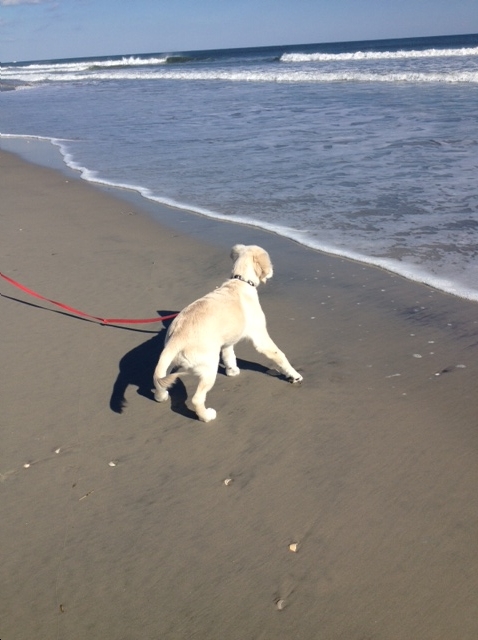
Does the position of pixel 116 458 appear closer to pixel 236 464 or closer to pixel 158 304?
pixel 236 464

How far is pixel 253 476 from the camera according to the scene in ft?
11.5

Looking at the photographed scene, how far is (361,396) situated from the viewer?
4191 mm

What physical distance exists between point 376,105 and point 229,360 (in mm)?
15598

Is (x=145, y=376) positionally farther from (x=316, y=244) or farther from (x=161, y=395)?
(x=316, y=244)

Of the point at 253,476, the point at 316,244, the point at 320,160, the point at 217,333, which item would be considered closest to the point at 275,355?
the point at 217,333

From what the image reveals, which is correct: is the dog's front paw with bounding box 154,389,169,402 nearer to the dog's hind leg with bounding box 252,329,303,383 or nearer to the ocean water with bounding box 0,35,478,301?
the dog's hind leg with bounding box 252,329,303,383

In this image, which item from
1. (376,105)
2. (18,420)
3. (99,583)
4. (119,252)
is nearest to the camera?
(99,583)

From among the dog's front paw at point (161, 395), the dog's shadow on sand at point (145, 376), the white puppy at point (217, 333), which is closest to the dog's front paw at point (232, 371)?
the white puppy at point (217, 333)

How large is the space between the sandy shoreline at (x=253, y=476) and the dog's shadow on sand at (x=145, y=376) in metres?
0.02

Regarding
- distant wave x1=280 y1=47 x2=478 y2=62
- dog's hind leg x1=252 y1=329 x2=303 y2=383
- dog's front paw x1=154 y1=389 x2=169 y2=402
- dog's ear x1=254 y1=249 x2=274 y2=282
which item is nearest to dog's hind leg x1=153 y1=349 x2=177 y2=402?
dog's front paw x1=154 y1=389 x2=169 y2=402

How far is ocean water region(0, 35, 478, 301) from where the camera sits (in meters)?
7.19

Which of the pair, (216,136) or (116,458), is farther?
(216,136)

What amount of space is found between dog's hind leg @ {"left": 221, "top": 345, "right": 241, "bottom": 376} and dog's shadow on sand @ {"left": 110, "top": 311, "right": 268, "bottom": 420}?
0.36 ft

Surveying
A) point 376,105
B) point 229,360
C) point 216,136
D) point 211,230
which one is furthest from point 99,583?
point 376,105
